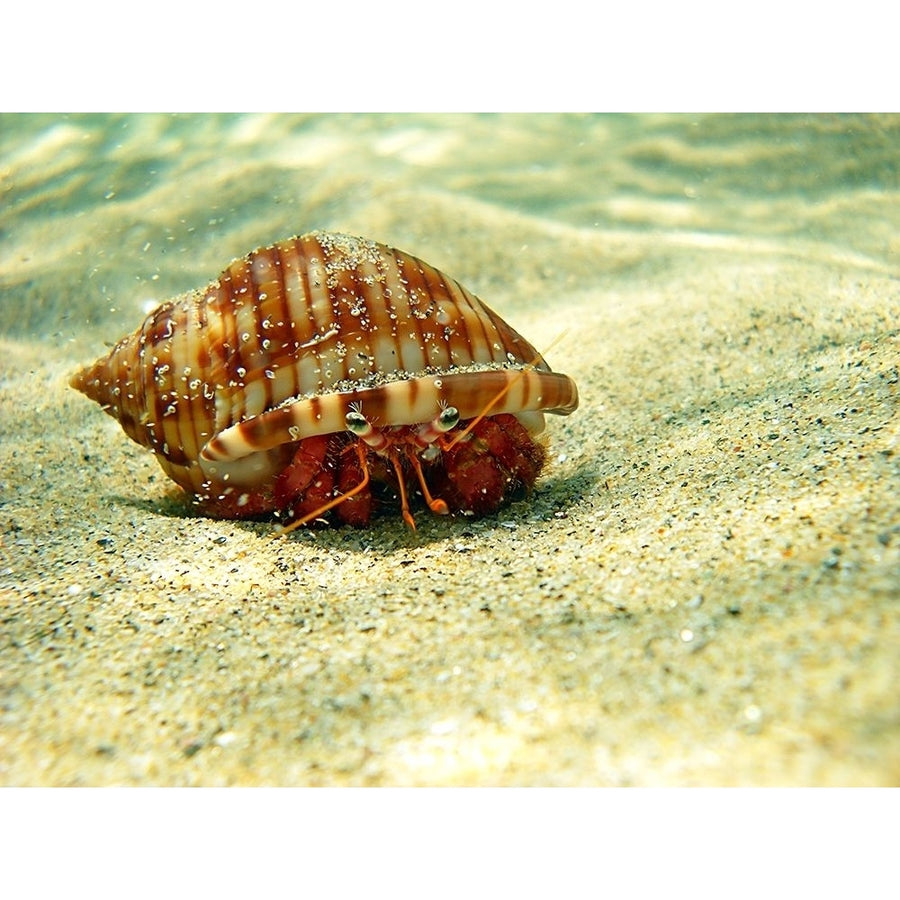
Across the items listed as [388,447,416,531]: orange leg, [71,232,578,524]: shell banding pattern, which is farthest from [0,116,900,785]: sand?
[71,232,578,524]: shell banding pattern

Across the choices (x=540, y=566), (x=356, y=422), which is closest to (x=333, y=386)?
(x=356, y=422)

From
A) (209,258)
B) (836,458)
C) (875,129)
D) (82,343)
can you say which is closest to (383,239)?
(209,258)

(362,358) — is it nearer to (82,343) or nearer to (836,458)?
(836,458)

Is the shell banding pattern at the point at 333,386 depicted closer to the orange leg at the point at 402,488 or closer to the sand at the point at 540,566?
the orange leg at the point at 402,488

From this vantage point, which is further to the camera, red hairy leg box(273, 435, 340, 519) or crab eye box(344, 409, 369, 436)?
red hairy leg box(273, 435, 340, 519)

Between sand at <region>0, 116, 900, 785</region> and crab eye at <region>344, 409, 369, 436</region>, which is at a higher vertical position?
crab eye at <region>344, 409, 369, 436</region>

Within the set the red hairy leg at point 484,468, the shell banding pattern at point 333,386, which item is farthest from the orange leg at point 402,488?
the red hairy leg at point 484,468

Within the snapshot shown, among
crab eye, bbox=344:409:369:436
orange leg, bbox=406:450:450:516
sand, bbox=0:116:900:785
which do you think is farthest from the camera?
orange leg, bbox=406:450:450:516

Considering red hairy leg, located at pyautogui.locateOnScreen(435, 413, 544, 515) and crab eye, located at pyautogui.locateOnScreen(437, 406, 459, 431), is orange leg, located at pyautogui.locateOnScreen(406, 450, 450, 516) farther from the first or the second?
crab eye, located at pyautogui.locateOnScreen(437, 406, 459, 431)
